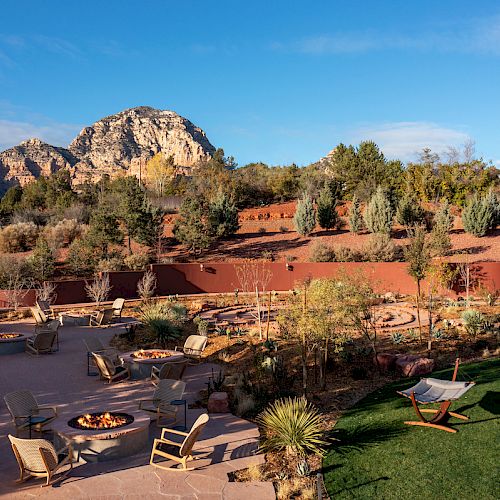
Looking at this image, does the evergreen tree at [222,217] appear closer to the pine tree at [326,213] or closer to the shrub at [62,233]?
the pine tree at [326,213]

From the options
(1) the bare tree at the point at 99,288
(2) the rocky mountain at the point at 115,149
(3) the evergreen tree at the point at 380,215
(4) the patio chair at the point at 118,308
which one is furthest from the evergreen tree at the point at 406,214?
(2) the rocky mountain at the point at 115,149

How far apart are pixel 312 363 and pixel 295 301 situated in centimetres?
224

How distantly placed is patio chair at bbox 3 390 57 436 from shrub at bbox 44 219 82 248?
2935 centimetres

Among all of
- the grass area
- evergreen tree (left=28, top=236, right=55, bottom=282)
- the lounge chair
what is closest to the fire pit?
the grass area

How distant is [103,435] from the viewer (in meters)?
7.08

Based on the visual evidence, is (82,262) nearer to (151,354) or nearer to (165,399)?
(151,354)

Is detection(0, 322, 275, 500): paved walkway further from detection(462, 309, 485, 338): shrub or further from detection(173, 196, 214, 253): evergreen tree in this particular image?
detection(173, 196, 214, 253): evergreen tree

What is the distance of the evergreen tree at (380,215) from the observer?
37812 mm

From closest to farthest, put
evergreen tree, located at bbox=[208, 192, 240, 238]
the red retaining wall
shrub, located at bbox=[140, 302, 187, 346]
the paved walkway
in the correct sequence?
the paved walkway, shrub, located at bbox=[140, 302, 187, 346], the red retaining wall, evergreen tree, located at bbox=[208, 192, 240, 238]

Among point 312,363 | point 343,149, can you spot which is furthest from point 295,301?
point 343,149

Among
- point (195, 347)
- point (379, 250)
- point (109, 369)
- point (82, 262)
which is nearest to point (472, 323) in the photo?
point (195, 347)

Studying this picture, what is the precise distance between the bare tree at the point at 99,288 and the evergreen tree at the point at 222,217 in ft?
48.7

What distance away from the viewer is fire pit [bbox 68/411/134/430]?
24.5 feet

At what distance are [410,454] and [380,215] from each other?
105 ft
